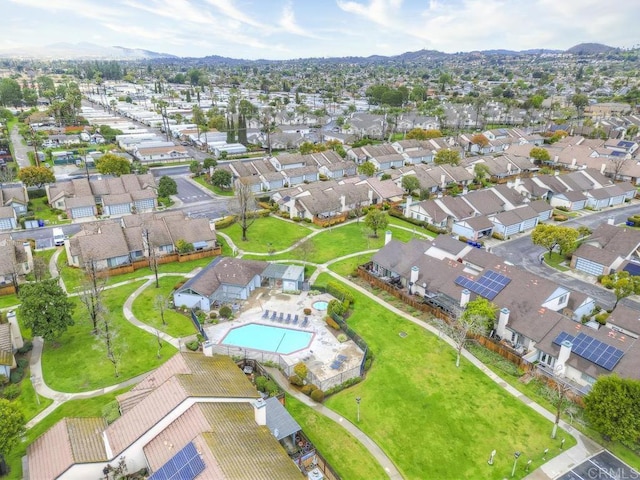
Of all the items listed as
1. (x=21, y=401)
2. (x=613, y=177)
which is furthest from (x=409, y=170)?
(x=21, y=401)

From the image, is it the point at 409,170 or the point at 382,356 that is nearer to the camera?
the point at 382,356

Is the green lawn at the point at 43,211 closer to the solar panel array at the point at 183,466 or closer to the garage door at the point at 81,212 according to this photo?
the garage door at the point at 81,212

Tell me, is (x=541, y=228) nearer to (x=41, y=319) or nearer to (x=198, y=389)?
(x=198, y=389)

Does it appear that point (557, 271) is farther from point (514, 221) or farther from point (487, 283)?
point (487, 283)

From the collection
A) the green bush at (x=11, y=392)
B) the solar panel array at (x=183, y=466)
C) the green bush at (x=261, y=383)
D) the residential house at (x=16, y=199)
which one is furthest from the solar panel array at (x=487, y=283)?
the residential house at (x=16, y=199)

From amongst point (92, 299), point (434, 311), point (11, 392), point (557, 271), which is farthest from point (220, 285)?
point (557, 271)
